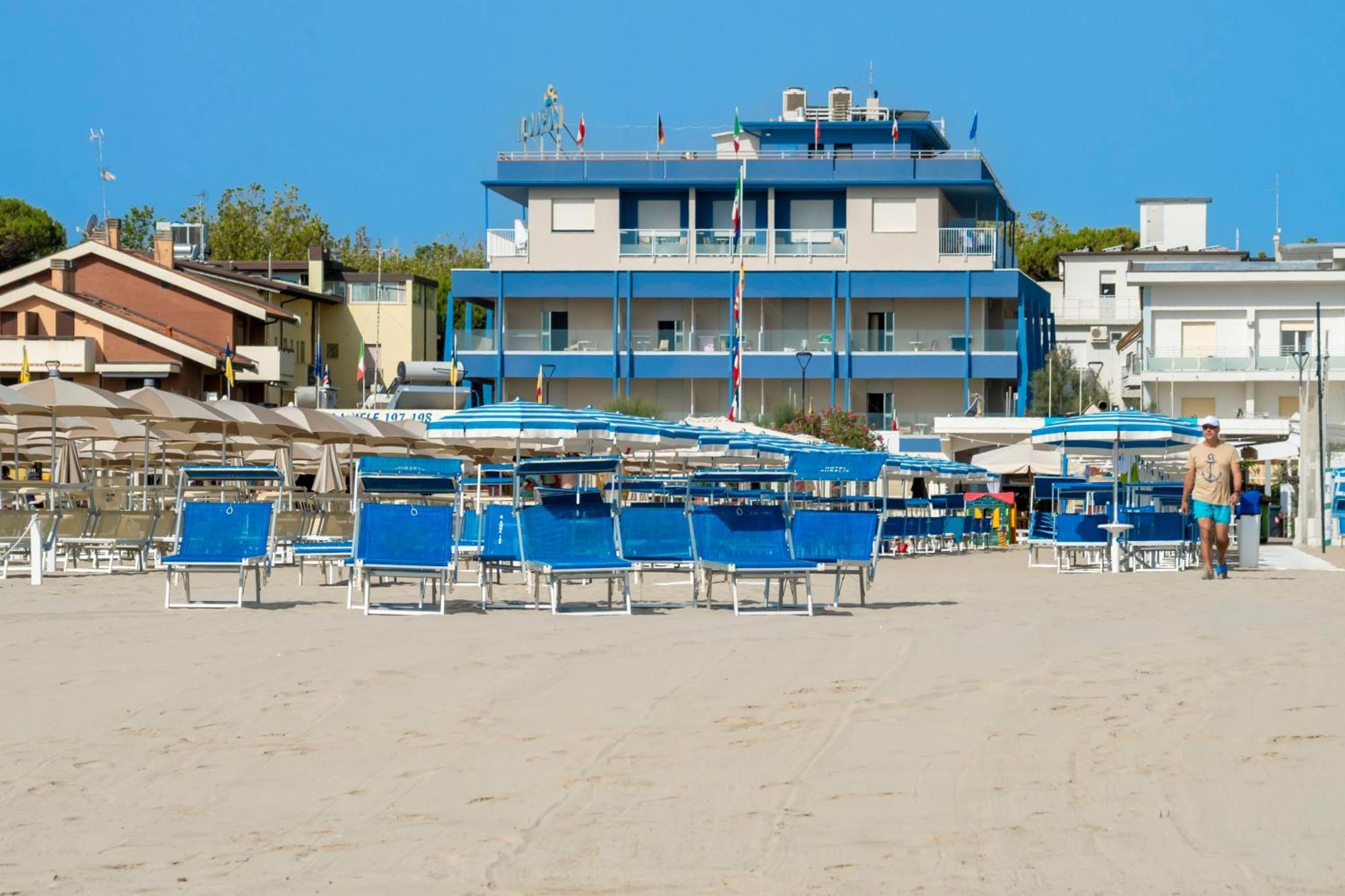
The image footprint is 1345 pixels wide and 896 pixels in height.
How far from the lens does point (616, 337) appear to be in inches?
2453

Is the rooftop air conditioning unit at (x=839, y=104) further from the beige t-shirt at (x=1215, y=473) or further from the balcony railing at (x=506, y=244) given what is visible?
the beige t-shirt at (x=1215, y=473)

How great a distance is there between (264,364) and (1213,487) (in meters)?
46.3

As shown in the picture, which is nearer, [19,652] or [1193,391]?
[19,652]

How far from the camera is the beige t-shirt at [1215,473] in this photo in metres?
20.1

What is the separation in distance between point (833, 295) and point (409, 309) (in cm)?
2057

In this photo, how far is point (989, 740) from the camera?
7.61m

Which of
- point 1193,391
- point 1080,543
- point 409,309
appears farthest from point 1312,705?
point 409,309

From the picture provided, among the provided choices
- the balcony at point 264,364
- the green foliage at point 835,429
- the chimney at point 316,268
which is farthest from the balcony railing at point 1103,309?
the balcony at point 264,364

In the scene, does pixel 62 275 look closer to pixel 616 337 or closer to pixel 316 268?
pixel 316 268

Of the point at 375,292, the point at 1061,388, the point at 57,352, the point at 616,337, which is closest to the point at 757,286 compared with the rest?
the point at 616,337

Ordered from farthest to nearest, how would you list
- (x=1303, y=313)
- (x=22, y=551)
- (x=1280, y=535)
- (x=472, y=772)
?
(x=1303, y=313), (x=1280, y=535), (x=22, y=551), (x=472, y=772)

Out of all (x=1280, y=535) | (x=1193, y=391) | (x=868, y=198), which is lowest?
(x=1280, y=535)

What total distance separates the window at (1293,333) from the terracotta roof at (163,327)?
33070 millimetres

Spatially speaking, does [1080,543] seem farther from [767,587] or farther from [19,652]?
[19,652]
